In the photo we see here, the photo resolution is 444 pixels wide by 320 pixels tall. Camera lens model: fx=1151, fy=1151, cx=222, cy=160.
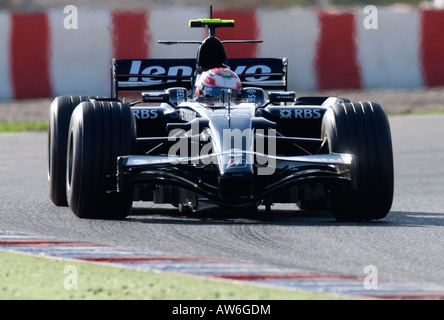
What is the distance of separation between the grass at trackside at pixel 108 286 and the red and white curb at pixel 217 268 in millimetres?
134

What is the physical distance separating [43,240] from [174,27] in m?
11.3

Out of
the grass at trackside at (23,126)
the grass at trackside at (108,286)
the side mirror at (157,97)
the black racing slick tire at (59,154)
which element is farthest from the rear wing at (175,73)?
the grass at trackside at (23,126)

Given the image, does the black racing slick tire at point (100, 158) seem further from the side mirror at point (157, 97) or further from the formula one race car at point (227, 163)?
the side mirror at point (157, 97)

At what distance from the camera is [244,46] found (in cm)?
1814

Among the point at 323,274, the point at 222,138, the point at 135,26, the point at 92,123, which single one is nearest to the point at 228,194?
the point at 222,138

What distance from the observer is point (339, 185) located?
811 centimetres

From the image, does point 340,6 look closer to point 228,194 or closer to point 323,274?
point 228,194

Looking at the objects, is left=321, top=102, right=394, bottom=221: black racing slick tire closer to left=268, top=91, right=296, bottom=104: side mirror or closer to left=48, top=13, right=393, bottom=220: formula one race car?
left=48, top=13, right=393, bottom=220: formula one race car

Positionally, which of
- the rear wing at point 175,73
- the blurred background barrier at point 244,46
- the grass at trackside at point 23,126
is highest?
the rear wing at point 175,73

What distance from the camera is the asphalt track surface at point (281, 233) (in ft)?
21.3

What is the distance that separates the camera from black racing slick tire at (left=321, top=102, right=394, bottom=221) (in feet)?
26.6

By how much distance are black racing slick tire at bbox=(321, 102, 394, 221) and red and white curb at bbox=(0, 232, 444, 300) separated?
6.29ft

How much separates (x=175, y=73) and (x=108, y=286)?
15.7 ft

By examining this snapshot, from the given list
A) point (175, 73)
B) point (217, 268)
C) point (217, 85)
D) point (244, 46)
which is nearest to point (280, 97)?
point (217, 85)
